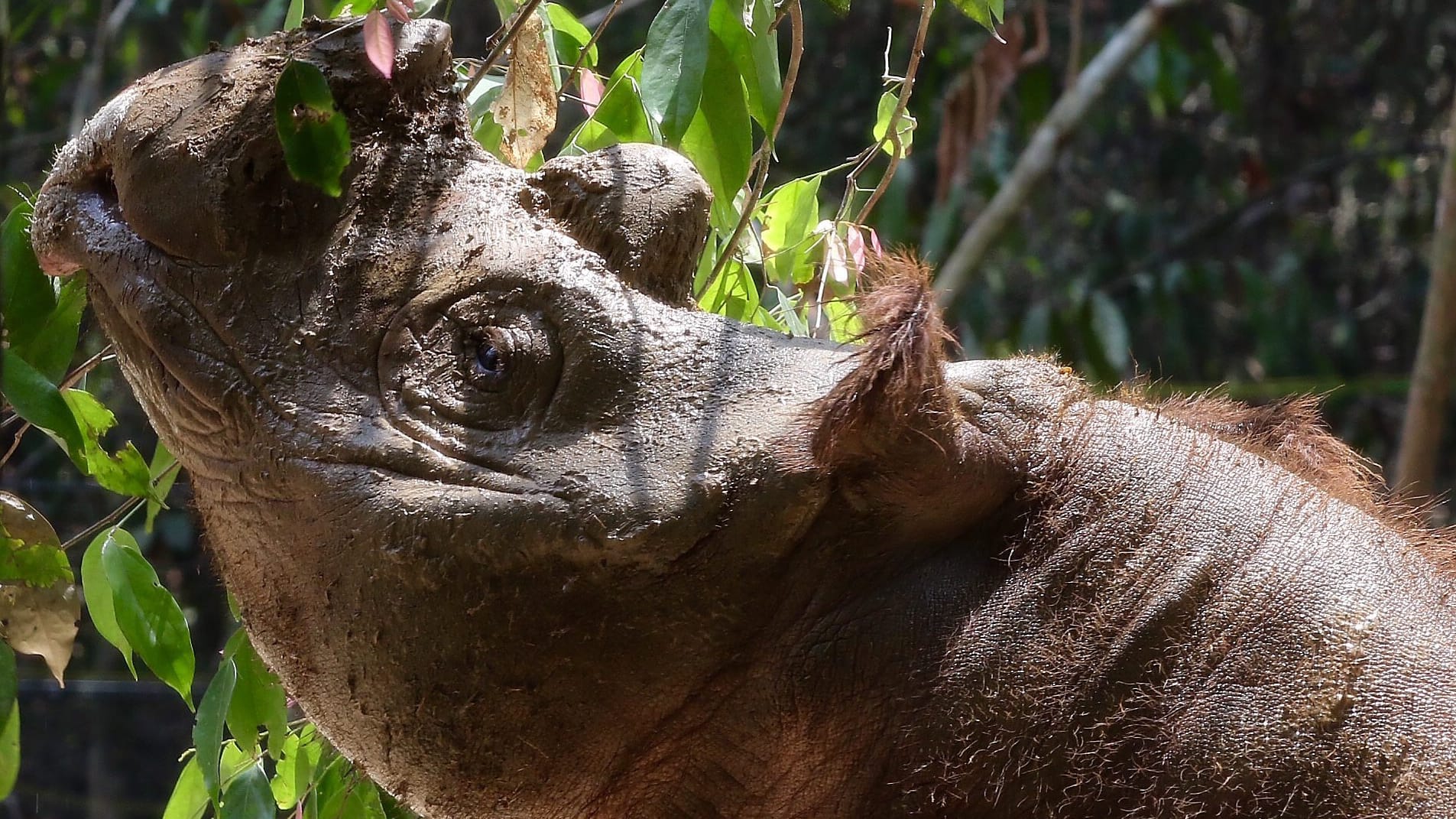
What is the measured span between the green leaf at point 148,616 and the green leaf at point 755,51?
606 mm

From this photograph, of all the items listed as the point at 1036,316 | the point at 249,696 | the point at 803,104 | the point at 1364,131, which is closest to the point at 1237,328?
the point at 1364,131

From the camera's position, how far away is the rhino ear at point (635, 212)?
99cm

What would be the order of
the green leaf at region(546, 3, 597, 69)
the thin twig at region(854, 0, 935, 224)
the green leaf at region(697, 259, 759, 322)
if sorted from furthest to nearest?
the green leaf at region(546, 3, 597, 69)
the green leaf at region(697, 259, 759, 322)
the thin twig at region(854, 0, 935, 224)

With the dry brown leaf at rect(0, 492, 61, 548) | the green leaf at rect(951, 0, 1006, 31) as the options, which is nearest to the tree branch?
the green leaf at rect(951, 0, 1006, 31)

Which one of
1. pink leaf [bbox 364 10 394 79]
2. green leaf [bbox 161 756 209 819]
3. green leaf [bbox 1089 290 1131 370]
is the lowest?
green leaf [bbox 1089 290 1131 370]

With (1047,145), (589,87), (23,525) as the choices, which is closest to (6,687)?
(23,525)

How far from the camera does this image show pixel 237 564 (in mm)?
989

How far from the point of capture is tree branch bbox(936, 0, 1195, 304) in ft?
12.9

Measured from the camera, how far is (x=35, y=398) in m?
1.01

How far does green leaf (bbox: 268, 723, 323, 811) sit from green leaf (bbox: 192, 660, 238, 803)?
128 mm

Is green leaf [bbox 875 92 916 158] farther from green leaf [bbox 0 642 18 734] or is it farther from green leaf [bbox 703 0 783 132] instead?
green leaf [bbox 0 642 18 734]

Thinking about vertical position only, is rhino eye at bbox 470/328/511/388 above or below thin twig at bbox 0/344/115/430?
above

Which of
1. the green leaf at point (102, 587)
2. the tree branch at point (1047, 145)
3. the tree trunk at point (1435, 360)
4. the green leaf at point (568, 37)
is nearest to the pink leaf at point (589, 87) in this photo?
the green leaf at point (568, 37)

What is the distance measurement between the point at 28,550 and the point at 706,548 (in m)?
0.57
